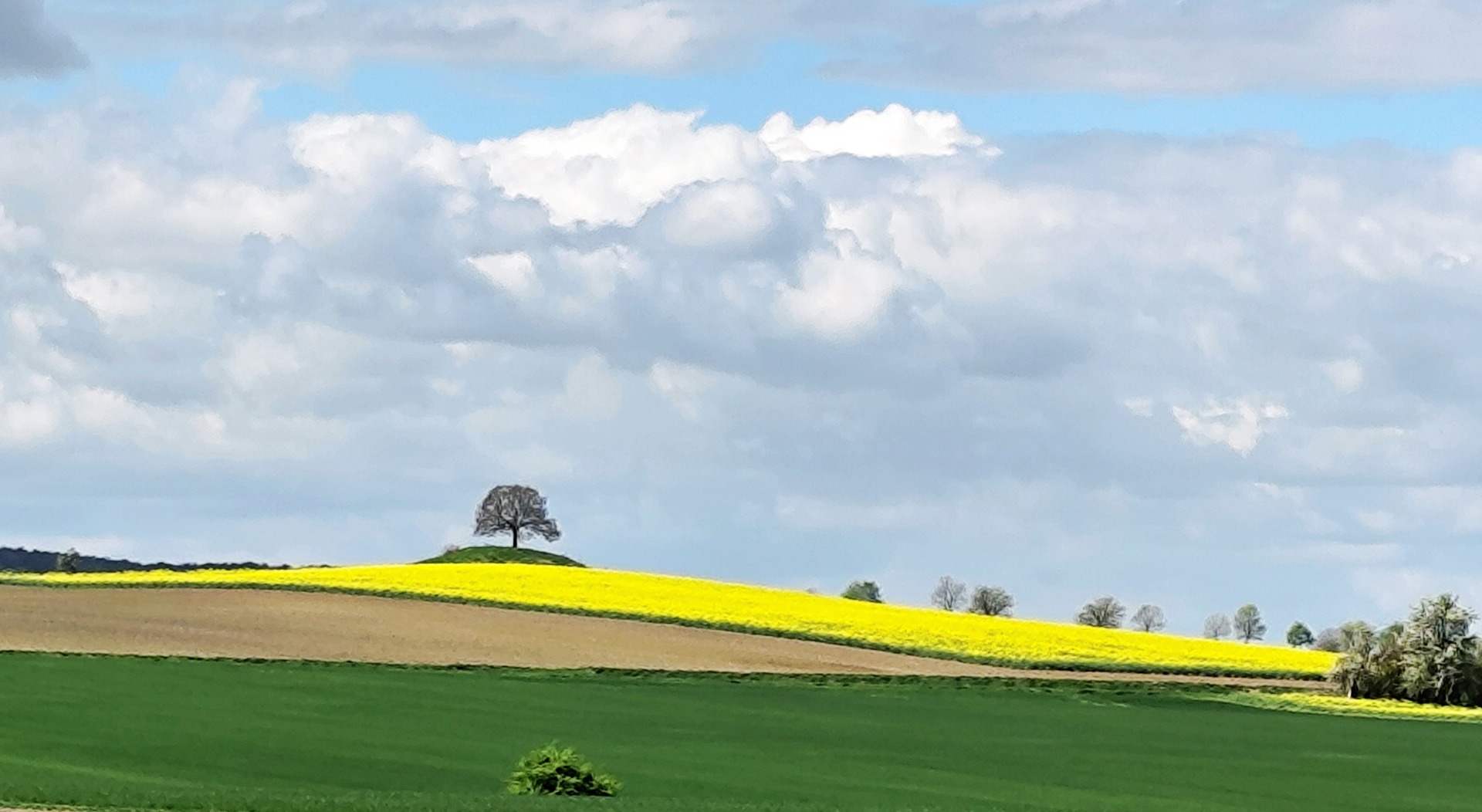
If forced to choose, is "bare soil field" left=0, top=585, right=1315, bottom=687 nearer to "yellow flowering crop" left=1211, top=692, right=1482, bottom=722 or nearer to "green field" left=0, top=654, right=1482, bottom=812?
"green field" left=0, top=654, right=1482, bottom=812

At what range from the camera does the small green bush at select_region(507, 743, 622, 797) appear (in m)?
35.1

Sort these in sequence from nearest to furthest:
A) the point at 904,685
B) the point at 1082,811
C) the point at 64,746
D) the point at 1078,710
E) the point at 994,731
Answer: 1. the point at 1082,811
2. the point at 64,746
3. the point at 994,731
4. the point at 1078,710
5. the point at 904,685

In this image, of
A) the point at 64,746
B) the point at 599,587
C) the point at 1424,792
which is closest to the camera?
the point at 64,746

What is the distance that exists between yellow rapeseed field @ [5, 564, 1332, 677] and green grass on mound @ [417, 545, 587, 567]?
45.1ft

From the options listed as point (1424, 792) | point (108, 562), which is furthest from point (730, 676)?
point (108, 562)

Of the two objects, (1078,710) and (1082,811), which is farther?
(1078,710)

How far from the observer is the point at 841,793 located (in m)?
39.4

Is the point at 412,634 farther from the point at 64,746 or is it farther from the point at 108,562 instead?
the point at 108,562

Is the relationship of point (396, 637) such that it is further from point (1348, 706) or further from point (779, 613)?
point (1348, 706)

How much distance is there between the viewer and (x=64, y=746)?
135ft

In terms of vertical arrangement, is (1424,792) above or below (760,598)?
below

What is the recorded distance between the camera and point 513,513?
126 meters

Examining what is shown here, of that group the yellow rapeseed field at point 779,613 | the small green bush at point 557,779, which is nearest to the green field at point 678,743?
the small green bush at point 557,779

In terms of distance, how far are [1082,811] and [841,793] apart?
15.0ft
